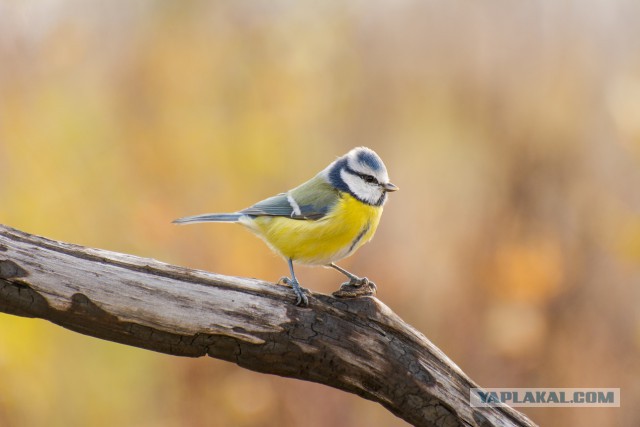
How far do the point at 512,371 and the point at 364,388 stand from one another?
180 cm

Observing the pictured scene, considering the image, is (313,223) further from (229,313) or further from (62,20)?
(62,20)

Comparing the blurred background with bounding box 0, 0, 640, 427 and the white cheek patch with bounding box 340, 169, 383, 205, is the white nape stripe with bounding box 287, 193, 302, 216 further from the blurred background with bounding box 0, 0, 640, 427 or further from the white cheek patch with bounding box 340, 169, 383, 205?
the blurred background with bounding box 0, 0, 640, 427

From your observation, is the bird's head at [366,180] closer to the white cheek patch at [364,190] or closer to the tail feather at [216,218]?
the white cheek patch at [364,190]

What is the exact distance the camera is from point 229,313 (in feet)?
7.86

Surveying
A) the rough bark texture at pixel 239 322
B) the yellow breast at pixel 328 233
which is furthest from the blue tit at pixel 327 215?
the rough bark texture at pixel 239 322

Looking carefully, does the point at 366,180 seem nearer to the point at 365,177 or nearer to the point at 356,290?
the point at 365,177

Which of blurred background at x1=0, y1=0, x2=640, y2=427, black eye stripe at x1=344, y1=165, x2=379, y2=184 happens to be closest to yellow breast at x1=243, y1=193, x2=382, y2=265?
black eye stripe at x1=344, y1=165, x2=379, y2=184

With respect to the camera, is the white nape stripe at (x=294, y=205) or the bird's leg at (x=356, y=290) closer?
the bird's leg at (x=356, y=290)

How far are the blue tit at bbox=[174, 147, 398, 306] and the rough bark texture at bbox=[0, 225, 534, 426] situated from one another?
33 cm

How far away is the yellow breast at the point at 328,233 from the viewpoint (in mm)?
2889

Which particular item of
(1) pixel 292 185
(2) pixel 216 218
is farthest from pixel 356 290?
(1) pixel 292 185

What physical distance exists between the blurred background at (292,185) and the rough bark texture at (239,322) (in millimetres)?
1250

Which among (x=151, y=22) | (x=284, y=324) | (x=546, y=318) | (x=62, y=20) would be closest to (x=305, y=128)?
(x=151, y=22)

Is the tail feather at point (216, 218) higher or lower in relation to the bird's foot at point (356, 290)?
higher
